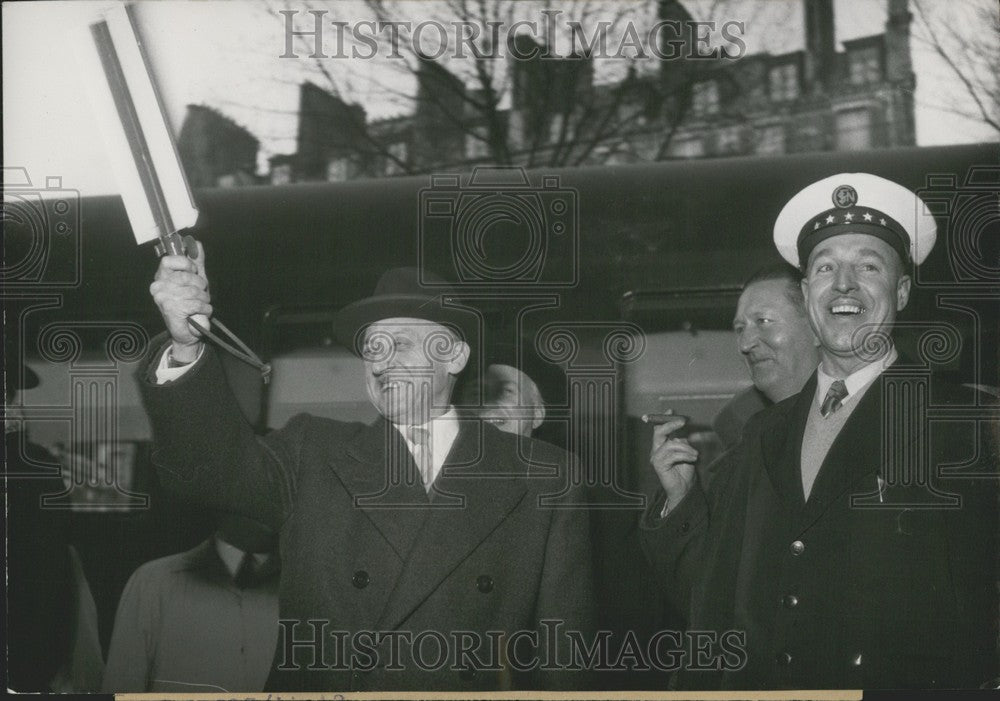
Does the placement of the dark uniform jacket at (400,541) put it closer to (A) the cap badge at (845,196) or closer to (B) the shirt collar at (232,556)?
(B) the shirt collar at (232,556)

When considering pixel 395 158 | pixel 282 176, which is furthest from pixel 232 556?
pixel 395 158

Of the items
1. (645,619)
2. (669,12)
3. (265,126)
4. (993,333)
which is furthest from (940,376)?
(265,126)

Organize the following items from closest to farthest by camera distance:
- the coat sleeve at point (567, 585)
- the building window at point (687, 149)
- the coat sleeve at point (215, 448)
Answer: the coat sleeve at point (215, 448)
the coat sleeve at point (567, 585)
the building window at point (687, 149)

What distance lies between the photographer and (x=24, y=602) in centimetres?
351

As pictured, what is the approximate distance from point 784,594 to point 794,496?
0.29 m

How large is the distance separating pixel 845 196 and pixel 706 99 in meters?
0.53

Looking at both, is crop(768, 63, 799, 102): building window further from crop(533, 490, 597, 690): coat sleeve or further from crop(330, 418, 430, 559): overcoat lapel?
crop(330, 418, 430, 559): overcoat lapel

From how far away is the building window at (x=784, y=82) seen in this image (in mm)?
3363

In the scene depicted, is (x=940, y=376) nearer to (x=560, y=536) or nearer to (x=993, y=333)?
(x=993, y=333)

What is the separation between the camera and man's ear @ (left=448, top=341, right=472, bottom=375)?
3.36m

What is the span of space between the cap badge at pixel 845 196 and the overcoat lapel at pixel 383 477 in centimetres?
155

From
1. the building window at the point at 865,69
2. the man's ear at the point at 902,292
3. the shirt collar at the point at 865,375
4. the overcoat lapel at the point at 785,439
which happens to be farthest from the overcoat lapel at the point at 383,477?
the building window at the point at 865,69

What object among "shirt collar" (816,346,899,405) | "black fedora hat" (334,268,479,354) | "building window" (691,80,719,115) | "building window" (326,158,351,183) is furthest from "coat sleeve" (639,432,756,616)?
"building window" (326,158,351,183)

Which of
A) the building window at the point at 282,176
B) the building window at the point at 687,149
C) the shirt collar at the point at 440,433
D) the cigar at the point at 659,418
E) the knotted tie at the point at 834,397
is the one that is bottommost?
the shirt collar at the point at 440,433
